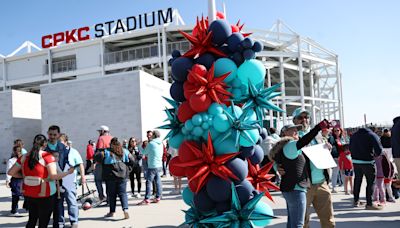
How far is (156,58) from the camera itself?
28.5m

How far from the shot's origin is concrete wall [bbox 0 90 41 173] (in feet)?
70.1

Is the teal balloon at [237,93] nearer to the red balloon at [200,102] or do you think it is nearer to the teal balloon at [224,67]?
the teal balloon at [224,67]

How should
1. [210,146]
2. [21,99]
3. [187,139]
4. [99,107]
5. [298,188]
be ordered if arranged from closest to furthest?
[210,146]
[187,139]
[298,188]
[99,107]
[21,99]

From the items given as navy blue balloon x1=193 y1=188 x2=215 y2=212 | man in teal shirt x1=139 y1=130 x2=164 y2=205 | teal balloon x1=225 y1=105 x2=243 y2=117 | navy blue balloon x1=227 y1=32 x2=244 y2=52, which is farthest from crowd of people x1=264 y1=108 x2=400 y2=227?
man in teal shirt x1=139 y1=130 x2=164 y2=205

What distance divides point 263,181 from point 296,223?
0.59m

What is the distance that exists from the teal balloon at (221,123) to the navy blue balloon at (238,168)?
34 cm

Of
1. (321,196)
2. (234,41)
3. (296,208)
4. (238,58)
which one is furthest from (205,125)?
(321,196)

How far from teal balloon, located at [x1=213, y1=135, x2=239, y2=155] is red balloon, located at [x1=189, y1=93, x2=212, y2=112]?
1.12 ft

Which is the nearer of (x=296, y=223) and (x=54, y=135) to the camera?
(x=296, y=223)

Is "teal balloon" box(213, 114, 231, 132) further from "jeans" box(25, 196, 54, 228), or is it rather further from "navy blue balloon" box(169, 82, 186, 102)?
"jeans" box(25, 196, 54, 228)

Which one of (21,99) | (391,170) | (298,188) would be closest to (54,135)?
(298,188)

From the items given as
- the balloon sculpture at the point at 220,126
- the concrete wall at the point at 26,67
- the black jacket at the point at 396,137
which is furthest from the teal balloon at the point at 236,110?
the concrete wall at the point at 26,67

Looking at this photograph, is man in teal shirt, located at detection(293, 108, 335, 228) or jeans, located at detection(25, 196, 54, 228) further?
jeans, located at detection(25, 196, 54, 228)

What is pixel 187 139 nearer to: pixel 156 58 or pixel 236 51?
pixel 236 51
